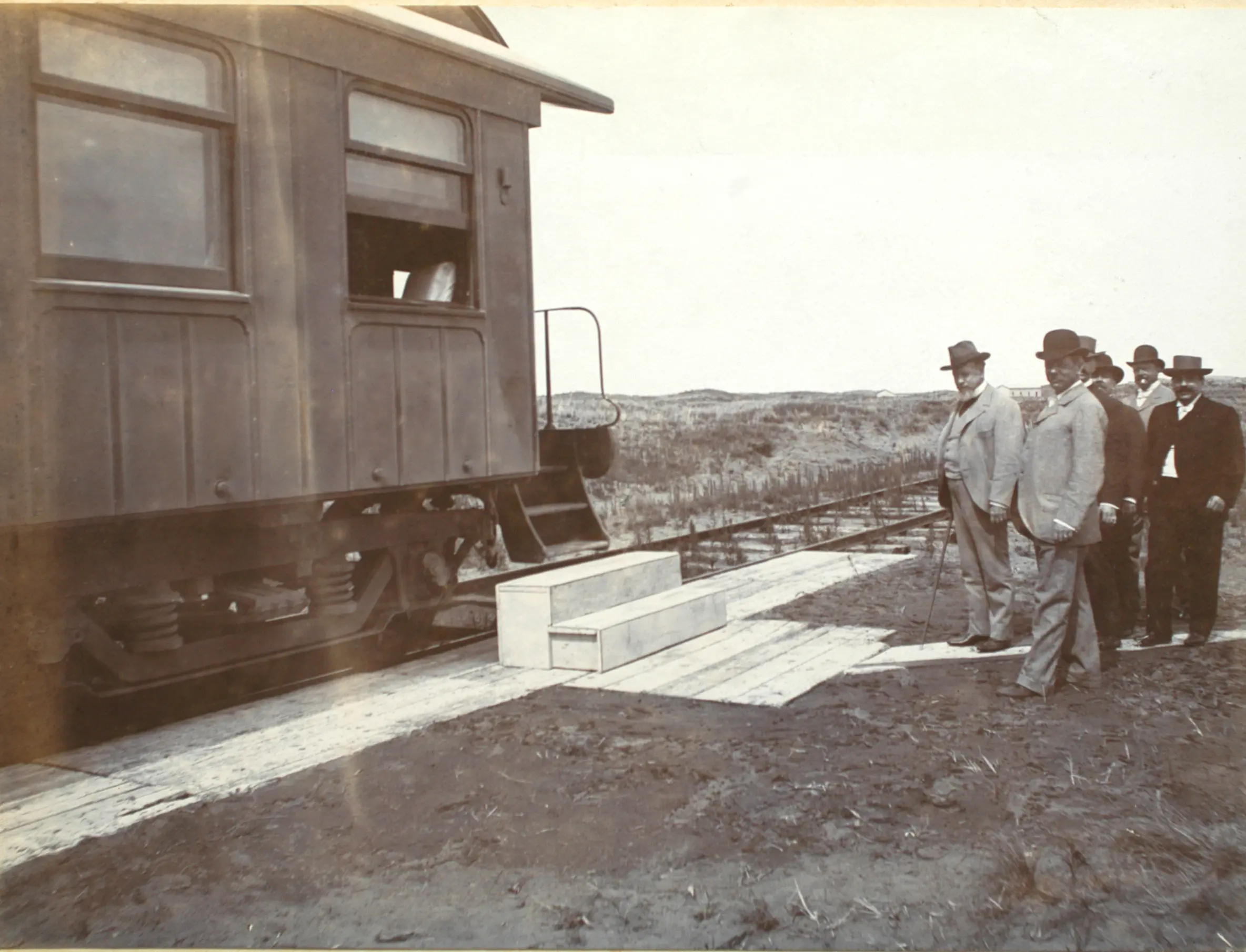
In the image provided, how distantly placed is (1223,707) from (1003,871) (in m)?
2.34

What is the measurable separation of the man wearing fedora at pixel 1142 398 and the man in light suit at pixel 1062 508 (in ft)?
3.71

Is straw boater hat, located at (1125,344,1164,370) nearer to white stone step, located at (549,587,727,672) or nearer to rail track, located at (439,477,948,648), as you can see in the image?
white stone step, located at (549,587,727,672)

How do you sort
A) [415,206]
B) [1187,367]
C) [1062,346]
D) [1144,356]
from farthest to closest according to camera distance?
[1144,356] < [415,206] < [1187,367] < [1062,346]

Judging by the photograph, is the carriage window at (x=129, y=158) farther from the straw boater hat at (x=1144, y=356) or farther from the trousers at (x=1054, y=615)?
the straw boater hat at (x=1144, y=356)

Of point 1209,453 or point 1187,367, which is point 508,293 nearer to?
point 1187,367

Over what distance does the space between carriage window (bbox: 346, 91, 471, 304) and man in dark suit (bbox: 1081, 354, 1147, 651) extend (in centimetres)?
380

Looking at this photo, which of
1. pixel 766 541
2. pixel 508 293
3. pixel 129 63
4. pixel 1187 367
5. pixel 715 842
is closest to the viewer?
pixel 715 842

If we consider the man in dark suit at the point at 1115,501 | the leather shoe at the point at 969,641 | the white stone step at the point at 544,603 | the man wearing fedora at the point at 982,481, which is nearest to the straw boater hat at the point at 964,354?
the man wearing fedora at the point at 982,481

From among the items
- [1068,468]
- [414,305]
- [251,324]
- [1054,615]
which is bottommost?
[1054,615]

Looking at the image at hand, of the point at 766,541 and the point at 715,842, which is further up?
the point at 766,541

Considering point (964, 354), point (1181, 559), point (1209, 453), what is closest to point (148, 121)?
point (964, 354)

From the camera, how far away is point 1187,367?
5.51m

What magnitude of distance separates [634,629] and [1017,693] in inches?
81.1

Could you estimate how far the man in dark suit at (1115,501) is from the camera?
6.07 metres
